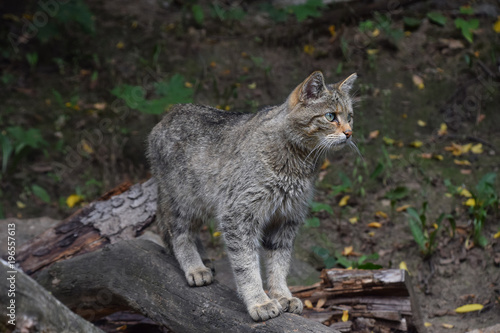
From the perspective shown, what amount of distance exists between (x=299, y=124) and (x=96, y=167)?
4563 mm

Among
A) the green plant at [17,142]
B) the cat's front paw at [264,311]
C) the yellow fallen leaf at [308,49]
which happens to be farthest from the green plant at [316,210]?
the green plant at [17,142]

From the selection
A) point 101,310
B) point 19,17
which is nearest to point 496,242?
point 101,310

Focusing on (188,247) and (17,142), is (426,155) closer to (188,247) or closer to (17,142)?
(188,247)

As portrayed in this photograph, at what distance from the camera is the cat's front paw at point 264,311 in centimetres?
386

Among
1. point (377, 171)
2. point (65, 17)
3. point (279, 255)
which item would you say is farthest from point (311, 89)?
point (65, 17)

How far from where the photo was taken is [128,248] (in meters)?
4.57

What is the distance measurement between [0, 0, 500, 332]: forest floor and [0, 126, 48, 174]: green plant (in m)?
0.03

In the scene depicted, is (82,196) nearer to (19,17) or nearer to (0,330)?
(19,17)

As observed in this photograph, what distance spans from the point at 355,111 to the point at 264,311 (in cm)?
491

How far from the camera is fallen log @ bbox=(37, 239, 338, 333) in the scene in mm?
3920

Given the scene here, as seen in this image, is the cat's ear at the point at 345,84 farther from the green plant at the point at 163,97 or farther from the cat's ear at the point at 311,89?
the green plant at the point at 163,97

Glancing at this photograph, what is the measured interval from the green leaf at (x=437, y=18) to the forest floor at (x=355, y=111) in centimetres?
2

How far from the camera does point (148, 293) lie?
14.0 feet

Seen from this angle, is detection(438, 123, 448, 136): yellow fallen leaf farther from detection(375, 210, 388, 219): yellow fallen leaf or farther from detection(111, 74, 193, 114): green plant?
detection(111, 74, 193, 114): green plant
